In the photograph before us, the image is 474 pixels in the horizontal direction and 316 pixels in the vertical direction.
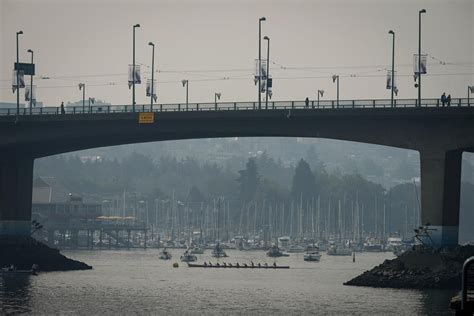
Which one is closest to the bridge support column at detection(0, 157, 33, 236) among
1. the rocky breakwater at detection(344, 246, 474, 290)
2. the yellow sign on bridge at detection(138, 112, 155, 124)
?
the yellow sign on bridge at detection(138, 112, 155, 124)

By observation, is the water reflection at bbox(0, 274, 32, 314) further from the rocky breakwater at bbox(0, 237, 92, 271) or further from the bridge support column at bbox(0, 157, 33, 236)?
the bridge support column at bbox(0, 157, 33, 236)

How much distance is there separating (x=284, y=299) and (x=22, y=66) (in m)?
52.3

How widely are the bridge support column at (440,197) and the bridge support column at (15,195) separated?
2047 inches

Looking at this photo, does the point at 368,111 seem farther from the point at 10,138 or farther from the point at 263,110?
the point at 10,138

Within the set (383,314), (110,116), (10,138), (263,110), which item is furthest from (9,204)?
(383,314)

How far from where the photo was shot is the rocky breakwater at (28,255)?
553ft

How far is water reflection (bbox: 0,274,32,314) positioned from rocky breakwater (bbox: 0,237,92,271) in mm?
7601

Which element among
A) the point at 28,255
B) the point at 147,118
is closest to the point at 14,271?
the point at 28,255

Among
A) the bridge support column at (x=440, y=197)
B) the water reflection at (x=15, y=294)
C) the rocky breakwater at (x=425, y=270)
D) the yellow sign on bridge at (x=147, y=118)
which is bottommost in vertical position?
the water reflection at (x=15, y=294)

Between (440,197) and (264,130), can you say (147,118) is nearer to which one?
(264,130)

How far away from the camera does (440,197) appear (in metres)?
143

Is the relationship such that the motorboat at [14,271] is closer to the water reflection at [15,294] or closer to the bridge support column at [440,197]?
the water reflection at [15,294]

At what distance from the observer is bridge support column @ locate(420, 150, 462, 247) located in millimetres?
143000

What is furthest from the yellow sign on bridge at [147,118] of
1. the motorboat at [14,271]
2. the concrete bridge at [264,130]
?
the motorboat at [14,271]
